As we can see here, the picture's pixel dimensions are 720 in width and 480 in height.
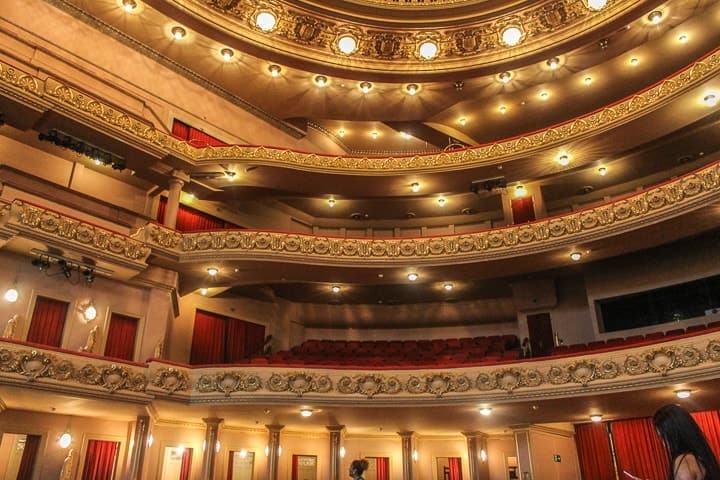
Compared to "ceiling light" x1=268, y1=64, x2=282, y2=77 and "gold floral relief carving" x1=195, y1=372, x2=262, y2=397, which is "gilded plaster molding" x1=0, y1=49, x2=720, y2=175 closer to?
"ceiling light" x1=268, y1=64, x2=282, y2=77

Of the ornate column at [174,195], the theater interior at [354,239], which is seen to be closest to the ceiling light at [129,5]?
the theater interior at [354,239]

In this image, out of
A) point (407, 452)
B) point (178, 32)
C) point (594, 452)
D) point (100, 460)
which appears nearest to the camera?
point (100, 460)

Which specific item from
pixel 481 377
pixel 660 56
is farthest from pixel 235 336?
pixel 660 56

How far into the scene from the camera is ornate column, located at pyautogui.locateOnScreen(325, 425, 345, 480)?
13.5 metres

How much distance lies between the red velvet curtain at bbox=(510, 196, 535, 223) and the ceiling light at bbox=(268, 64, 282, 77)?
8248mm

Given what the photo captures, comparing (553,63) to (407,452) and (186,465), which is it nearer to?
(407,452)

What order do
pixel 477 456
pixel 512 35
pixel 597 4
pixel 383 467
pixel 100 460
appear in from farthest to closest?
pixel 512 35 → pixel 597 4 → pixel 383 467 → pixel 477 456 → pixel 100 460

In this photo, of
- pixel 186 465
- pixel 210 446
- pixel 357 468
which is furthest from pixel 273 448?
pixel 357 468

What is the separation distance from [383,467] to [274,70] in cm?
1218

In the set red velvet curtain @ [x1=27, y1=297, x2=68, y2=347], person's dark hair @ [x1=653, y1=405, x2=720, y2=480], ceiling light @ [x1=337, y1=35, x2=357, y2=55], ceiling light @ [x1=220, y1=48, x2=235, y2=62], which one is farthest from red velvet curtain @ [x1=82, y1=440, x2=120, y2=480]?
ceiling light @ [x1=337, y1=35, x2=357, y2=55]

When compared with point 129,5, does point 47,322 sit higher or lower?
lower

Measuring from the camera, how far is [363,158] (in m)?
16.1

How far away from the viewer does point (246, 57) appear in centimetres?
1683

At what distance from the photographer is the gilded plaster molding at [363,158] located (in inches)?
477
